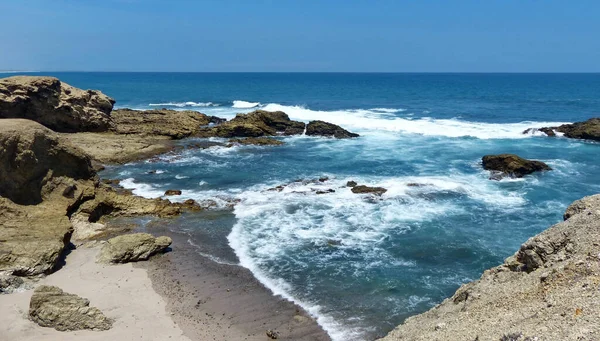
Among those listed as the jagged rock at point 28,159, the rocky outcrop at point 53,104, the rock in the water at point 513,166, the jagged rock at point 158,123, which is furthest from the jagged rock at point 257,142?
the jagged rock at point 28,159

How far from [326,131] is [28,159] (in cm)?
3264

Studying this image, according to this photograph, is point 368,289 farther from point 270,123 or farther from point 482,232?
point 270,123

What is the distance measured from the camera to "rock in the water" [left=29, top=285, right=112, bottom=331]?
39.1 feet

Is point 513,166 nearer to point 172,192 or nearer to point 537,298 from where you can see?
point 172,192

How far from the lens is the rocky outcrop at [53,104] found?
34844mm

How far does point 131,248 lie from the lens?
16.5 meters

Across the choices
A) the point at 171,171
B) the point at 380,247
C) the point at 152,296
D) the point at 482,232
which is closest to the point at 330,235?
the point at 380,247

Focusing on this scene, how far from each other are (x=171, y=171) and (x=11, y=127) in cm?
1393

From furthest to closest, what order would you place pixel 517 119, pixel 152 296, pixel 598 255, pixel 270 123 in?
pixel 517 119, pixel 270 123, pixel 152 296, pixel 598 255

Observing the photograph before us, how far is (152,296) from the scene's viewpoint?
14.0 metres

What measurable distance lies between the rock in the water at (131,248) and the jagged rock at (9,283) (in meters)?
2.57

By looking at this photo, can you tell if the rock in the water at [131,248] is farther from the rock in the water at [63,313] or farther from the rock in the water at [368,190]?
the rock in the water at [368,190]

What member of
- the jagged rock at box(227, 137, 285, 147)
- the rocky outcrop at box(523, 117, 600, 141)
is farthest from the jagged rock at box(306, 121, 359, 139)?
the rocky outcrop at box(523, 117, 600, 141)

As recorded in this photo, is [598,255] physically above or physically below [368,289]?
above
